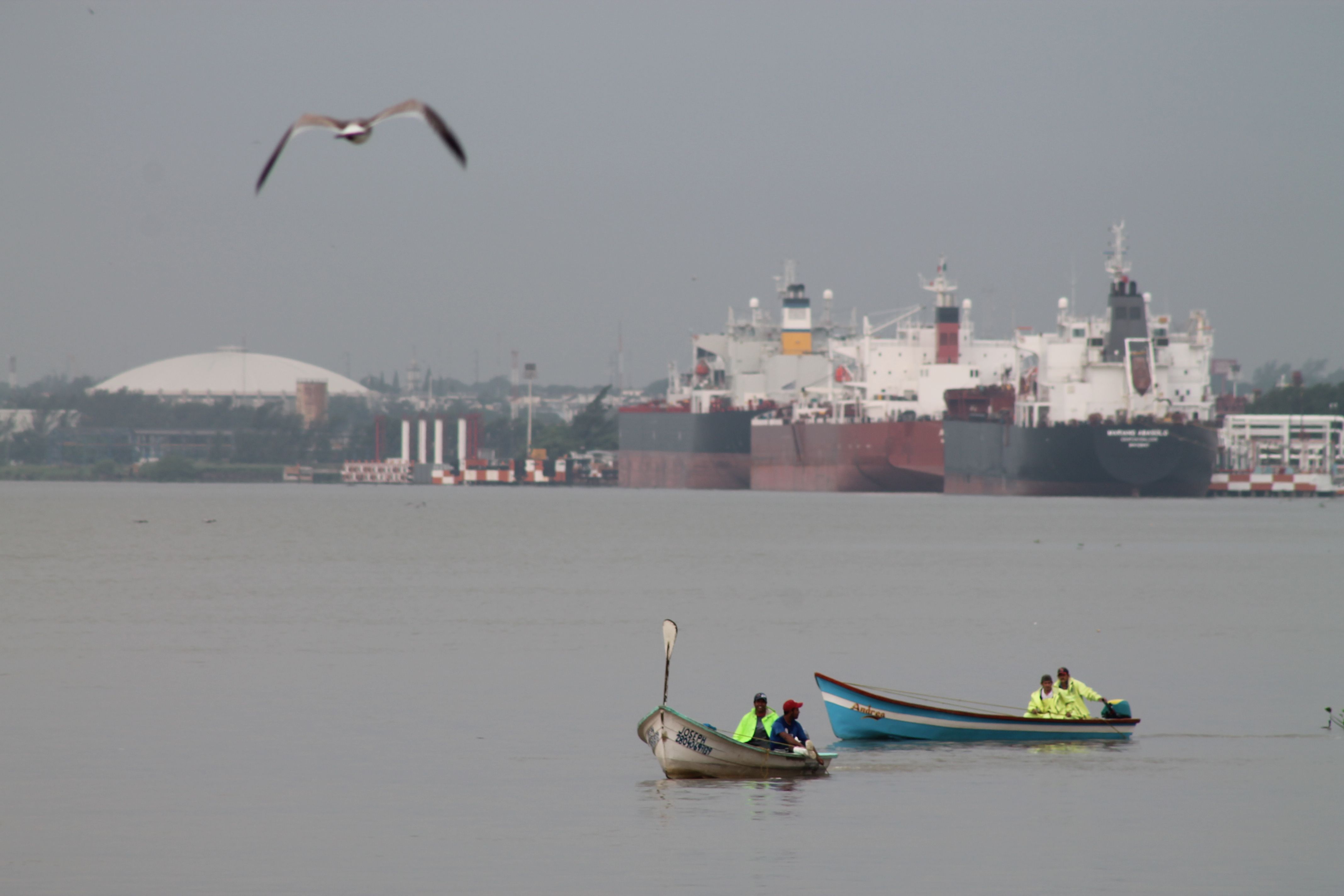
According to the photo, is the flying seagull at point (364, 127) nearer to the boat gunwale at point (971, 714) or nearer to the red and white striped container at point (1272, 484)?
the boat gunwale at point (971, 714)

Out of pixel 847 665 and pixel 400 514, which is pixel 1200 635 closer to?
pixel 847 665

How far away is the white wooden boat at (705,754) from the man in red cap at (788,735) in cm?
9

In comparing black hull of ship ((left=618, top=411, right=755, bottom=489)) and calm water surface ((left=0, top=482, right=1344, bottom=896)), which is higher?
black hull of ship ((left=618, top=411, right=755, bottom=489))

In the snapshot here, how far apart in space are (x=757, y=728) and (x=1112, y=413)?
88.0m

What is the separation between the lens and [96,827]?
18.0m

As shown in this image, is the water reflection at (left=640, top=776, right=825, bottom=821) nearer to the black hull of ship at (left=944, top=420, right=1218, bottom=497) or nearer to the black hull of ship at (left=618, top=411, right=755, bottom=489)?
the black hull of ship at (left=944, top=420, right=1218, bottom=497)

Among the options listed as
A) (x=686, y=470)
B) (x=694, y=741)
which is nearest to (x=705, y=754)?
(x=694, y=741)

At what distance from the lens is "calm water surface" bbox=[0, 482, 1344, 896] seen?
55.1 feet

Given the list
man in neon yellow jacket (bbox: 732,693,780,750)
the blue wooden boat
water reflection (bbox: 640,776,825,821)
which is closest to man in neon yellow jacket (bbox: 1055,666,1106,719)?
the blue wooden boat

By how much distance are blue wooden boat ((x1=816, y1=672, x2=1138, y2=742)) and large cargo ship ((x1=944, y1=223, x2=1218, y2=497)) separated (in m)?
78.2

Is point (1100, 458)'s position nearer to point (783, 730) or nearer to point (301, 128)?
point (783, 730)

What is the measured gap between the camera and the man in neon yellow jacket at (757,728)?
68.0 feet

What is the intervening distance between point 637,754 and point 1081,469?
274 ft

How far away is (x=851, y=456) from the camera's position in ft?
413
